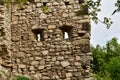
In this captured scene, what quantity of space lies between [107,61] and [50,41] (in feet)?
72.0

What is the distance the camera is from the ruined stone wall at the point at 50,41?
1434 centimetres

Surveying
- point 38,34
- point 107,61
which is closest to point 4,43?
point 38,34

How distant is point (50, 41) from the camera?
14.7m

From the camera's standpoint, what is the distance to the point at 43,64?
14.5 m

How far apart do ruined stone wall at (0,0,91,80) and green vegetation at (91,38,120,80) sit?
58.9 ft

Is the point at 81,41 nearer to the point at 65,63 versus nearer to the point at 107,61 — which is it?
the point at 65,63

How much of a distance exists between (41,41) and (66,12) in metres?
1.25

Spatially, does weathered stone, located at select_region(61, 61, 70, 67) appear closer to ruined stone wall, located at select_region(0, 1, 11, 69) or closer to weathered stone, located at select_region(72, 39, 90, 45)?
weathered stone, located at select_region(72, 39, 90, 45)

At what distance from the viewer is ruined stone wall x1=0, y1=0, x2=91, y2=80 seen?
1434 cm

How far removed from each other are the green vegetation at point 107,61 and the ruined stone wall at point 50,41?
18.0 m

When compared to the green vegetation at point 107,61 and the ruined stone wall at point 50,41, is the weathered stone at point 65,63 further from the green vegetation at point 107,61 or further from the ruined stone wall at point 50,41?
the green vegetation at point 107,61

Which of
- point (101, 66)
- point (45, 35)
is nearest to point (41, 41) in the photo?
point (45, 35)

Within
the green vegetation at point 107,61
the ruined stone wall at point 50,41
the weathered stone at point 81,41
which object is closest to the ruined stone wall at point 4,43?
the ruined stone wall at point 50,41

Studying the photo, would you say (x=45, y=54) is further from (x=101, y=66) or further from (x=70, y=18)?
(x=101, y=66)
